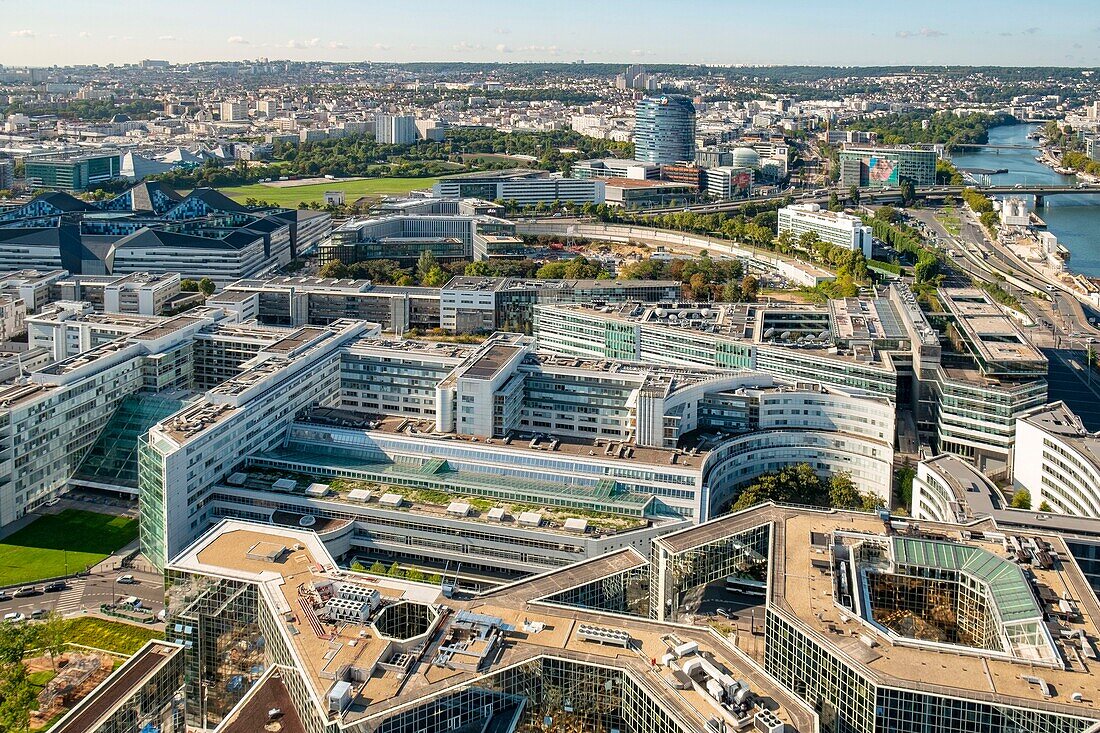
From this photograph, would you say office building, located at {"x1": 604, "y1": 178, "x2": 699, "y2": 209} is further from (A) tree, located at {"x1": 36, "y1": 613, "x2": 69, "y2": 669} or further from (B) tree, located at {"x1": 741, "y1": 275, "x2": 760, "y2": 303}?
(A) tree, located at {"x1": 36, "y1": 613, "x2": 69, "y2": 669}

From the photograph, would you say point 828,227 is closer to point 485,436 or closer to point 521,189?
point 521,189

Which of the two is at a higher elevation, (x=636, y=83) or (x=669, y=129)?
(x=636, y=83)

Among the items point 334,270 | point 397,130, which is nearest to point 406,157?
point 397,130

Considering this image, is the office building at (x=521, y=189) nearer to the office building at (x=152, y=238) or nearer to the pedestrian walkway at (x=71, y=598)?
the office building at (x=152, y=238)

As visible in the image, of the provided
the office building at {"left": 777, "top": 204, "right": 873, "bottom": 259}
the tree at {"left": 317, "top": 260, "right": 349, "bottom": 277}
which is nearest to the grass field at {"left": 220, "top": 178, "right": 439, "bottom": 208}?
the tree at {"left": 317, "top": 260, "right": 349, "bottom": 277}

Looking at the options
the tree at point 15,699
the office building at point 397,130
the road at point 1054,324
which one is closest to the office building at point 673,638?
the tree at point 15,699

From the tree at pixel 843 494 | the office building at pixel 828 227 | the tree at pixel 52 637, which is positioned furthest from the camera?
the office building at pixel 828 227
